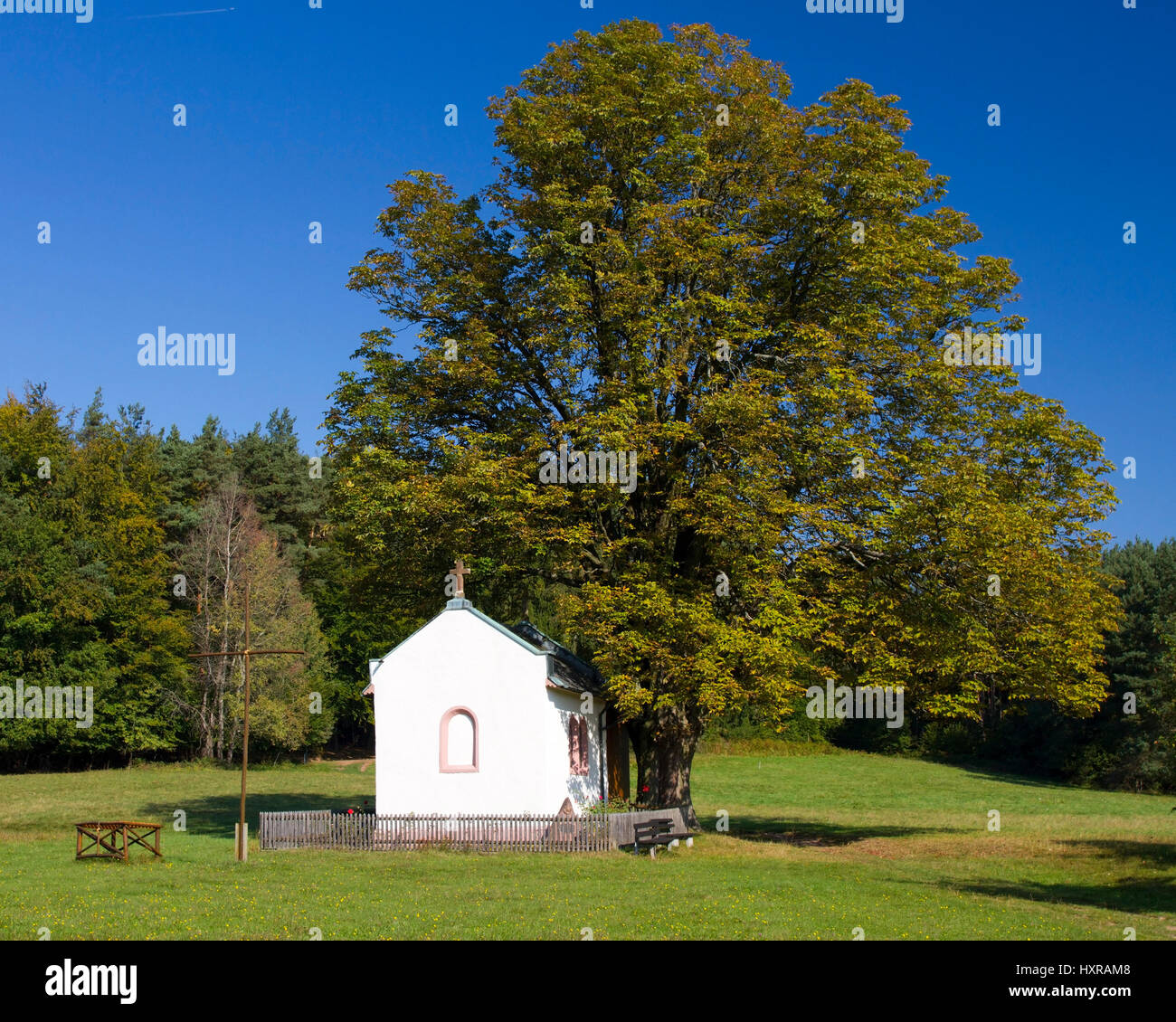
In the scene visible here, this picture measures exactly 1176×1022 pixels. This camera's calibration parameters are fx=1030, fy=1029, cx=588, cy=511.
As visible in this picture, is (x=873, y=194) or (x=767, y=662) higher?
(x=873, y=194)

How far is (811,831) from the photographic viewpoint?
33.6 metres

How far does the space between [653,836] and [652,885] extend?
498 centimetres

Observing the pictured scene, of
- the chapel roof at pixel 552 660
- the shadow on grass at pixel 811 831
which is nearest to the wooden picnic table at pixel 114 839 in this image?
the chapel roof at pixel 552 660

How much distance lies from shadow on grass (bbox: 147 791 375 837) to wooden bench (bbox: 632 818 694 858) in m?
11.9

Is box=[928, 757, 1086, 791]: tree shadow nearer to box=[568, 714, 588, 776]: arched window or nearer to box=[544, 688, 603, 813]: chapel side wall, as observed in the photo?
box=[544, 688, 603, 813]: chapel side wall

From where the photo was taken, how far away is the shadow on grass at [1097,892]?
18922mm

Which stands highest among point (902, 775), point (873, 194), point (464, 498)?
point (873, 194)

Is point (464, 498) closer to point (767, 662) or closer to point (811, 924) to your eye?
point (767, 662)

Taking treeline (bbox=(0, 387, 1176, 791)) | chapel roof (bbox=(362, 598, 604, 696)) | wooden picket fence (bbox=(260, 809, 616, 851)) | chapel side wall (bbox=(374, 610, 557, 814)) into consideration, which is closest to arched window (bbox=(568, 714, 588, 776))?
chapel roof (bbox=(362, 598, 604, 696))

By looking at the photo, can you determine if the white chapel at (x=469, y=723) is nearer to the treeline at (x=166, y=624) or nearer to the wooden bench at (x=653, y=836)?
the wooden bench at (x=653, y=836)

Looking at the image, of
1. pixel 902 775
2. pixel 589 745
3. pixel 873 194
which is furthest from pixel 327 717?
pixel 873 194

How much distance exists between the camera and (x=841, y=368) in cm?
2550

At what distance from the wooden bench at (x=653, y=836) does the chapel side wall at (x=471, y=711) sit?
289cm
